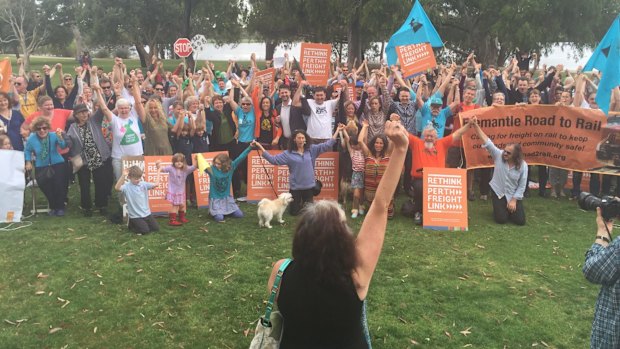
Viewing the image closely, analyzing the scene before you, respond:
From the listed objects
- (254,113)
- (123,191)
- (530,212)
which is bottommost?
(530,212)

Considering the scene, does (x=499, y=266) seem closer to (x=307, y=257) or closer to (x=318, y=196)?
(x=318, y=196)

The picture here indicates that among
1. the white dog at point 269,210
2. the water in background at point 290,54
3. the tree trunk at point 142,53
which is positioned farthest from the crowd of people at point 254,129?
the tree trunk at point 142,53

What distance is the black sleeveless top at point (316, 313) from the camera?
90.0 inches

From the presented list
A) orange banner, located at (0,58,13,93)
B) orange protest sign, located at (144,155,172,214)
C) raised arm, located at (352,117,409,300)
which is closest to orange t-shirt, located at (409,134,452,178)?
orange protest sign, located at (144,155,172,214)

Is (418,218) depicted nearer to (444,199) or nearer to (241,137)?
(444,199)

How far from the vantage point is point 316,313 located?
2285 millimetres

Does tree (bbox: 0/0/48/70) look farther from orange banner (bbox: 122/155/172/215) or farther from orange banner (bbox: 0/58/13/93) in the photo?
orange banner (bbox: 122/155/172/215)

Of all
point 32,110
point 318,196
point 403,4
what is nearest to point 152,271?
point 318,196

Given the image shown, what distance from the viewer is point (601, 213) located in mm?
3520

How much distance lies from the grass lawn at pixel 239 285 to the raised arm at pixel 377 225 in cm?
292

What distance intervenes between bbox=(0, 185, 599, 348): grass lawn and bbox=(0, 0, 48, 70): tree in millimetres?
57205

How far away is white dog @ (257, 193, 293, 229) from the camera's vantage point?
8695 millimetres

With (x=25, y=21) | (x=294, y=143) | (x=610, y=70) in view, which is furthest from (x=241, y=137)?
(x=25, y=21)

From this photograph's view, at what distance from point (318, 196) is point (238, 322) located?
523 centimetres
